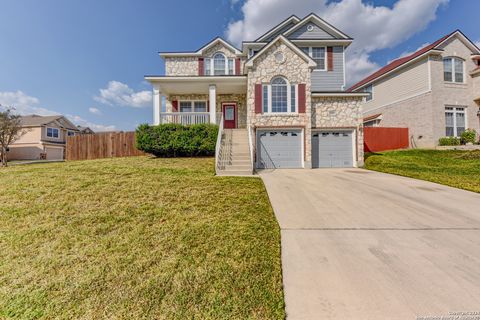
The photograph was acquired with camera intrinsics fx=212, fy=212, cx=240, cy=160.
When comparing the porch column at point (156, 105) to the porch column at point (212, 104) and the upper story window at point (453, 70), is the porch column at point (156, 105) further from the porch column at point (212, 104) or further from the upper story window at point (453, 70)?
the upper story window at point (453, 70)

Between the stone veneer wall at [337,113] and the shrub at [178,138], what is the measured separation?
231 inches

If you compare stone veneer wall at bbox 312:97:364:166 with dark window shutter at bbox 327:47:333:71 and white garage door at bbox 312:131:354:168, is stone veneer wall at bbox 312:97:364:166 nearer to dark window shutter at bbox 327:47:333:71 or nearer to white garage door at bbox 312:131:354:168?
white garage door at bbox 312:131:354:168

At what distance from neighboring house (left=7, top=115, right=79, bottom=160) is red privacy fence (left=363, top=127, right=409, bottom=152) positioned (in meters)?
37.6

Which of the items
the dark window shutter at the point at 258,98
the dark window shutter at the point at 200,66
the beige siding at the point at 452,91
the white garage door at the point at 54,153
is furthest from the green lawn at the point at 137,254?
the white garage door at the point at 54,153

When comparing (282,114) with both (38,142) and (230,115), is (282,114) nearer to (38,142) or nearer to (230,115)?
(230,115)

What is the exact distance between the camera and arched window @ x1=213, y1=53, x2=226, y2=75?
16188mm

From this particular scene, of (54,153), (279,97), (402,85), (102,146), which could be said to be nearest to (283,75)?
(279,97)

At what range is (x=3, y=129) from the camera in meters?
19.7

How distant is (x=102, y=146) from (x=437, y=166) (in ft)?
67.5

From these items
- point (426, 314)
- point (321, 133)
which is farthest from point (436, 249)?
point (321, 133)

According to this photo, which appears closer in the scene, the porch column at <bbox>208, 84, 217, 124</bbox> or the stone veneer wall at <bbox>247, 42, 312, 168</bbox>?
the stone veneer wall at <bbox>247, 42, 312, 168</bbox>

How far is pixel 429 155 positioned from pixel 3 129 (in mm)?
34306

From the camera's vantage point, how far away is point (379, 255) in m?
3.17

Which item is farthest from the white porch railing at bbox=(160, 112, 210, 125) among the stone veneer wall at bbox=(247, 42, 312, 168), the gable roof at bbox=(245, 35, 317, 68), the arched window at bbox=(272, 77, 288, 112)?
the arched window at bbox=(272, 77, 288, 112)
